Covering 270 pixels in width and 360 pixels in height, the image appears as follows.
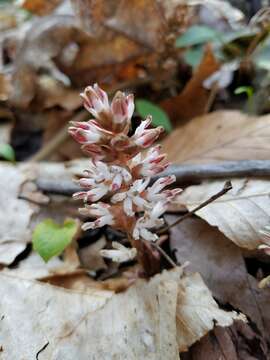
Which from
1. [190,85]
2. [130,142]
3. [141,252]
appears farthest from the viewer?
[190,85]

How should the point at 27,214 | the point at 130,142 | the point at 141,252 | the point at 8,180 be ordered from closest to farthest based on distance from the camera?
the point at 130,142 → the point at 141,252 → the point at 27,214 → the point at 8,180

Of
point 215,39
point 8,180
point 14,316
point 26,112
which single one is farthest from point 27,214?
point 215,39

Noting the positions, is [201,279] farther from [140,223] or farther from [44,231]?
[44,231]

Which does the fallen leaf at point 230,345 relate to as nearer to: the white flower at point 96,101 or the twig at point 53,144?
the white flower at point 96,101

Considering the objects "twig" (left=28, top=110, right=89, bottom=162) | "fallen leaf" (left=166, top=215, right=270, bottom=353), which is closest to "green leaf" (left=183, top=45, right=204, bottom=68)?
"twig" (left=28, top=110, right=89, bottom=162)

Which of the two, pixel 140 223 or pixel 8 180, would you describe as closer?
pixel 140 223

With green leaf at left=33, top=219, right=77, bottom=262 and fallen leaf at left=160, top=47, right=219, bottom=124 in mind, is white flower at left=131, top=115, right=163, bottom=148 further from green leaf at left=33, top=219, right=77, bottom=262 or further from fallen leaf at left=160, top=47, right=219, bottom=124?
fallen leaf at left=160, top=47, right=219, bottom=124

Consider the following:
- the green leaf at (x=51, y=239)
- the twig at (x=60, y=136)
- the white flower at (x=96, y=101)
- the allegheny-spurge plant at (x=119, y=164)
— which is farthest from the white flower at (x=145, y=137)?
the twig at (x=60, y=136)
